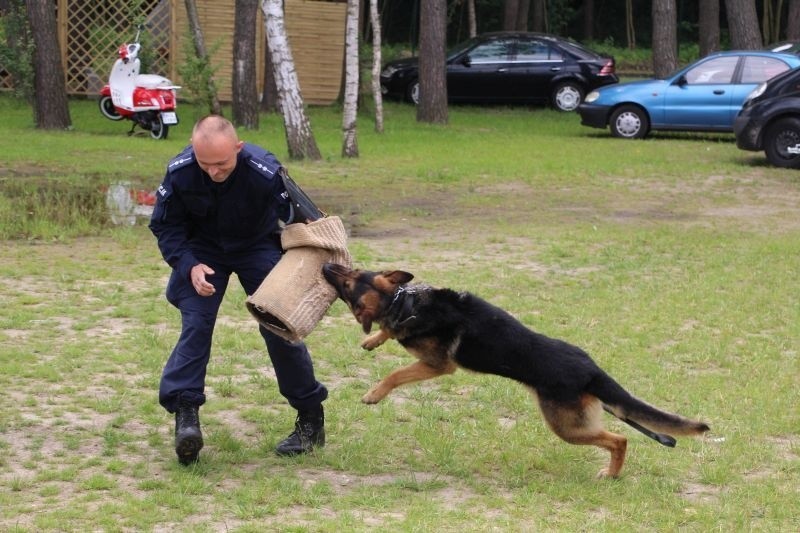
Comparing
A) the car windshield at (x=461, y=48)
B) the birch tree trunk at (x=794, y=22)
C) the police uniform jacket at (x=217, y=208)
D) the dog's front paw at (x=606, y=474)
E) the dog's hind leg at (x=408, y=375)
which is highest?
the birch tree trunk at (x=794, y=22)

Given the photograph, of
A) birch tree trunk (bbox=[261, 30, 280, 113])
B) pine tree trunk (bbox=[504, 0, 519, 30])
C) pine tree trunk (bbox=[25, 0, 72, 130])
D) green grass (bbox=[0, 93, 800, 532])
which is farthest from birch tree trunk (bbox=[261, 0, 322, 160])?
pine tree trunk (bbox=[504, 0, 519, 30])

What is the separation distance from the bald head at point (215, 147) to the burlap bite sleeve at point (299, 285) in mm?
472

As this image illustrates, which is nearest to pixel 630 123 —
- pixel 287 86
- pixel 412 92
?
pixel 412 92

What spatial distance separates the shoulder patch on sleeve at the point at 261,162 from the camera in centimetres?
504

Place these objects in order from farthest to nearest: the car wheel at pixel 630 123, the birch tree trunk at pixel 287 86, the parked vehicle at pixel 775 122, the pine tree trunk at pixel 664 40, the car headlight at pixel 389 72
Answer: the car headlight at pixel 389 72, the pine tree trunk at pixel 664 40, the car wheel at pixel 630 123, the parked vehicle at pixel 775 122, the birch tree trunk at pixel 287 86

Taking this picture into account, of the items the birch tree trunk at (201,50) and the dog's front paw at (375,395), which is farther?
the birch tree trunk at (201,50)

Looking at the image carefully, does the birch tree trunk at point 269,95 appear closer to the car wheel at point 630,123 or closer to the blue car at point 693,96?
the blue car at point 693,96

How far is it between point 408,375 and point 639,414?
1094 millimetres

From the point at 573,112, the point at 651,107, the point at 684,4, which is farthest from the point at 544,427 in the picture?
the point at 684,4

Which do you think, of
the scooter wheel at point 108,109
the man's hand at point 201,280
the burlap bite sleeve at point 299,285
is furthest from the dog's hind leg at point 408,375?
the scooter wheel at point 108,109

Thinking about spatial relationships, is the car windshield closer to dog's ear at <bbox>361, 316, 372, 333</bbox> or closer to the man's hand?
dog's ear at <bbox>361, 316, 372, 333</bbox>

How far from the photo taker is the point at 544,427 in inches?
234

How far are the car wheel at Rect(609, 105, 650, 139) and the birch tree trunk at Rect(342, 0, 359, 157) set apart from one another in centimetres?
610

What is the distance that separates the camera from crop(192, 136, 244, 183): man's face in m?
4.81
